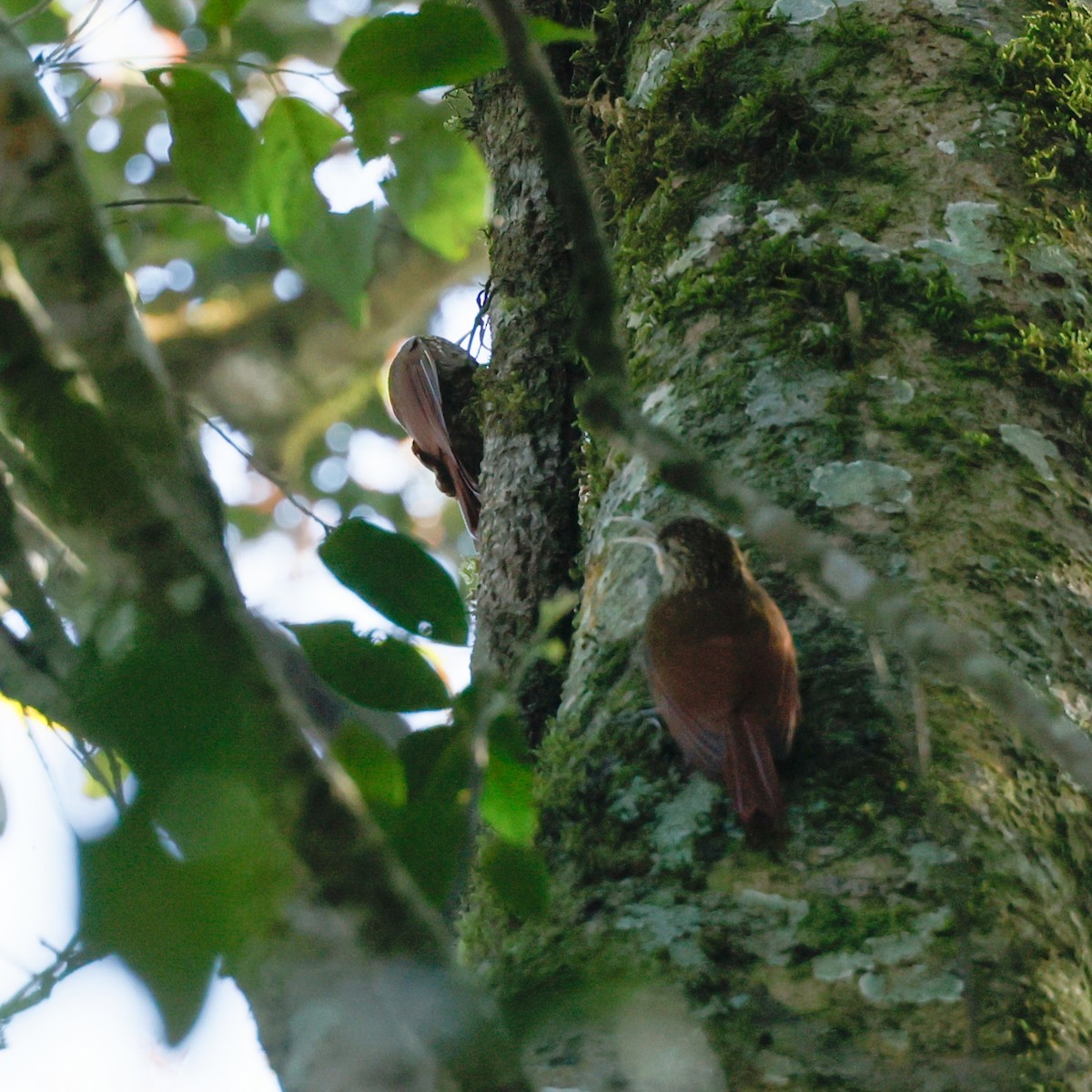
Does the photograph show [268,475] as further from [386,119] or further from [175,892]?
[175,892]

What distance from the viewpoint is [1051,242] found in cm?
223

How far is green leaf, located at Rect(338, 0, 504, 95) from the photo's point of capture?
1206mm

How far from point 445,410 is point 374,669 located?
210 centimetres

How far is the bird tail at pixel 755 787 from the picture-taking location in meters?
1.54

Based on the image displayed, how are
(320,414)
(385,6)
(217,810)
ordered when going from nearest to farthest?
(217,810)
(385,6)
(320,414)

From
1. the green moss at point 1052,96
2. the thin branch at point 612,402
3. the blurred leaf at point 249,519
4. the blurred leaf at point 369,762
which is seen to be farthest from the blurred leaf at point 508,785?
the blurred leaf at point 249,519

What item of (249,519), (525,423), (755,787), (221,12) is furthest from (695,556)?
(249,519)

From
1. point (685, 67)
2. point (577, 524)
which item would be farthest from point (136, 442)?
point (685, 67)

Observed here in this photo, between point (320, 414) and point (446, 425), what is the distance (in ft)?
11.9

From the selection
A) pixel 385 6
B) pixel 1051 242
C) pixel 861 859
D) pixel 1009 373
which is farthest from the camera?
pixel 385 6

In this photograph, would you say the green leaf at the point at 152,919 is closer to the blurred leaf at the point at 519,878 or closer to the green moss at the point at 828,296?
the blurred leaf at the point at 519,878

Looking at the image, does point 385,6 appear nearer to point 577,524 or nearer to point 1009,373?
point 577,524

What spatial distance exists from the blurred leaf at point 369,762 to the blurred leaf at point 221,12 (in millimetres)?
700

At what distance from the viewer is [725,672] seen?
1613mm
